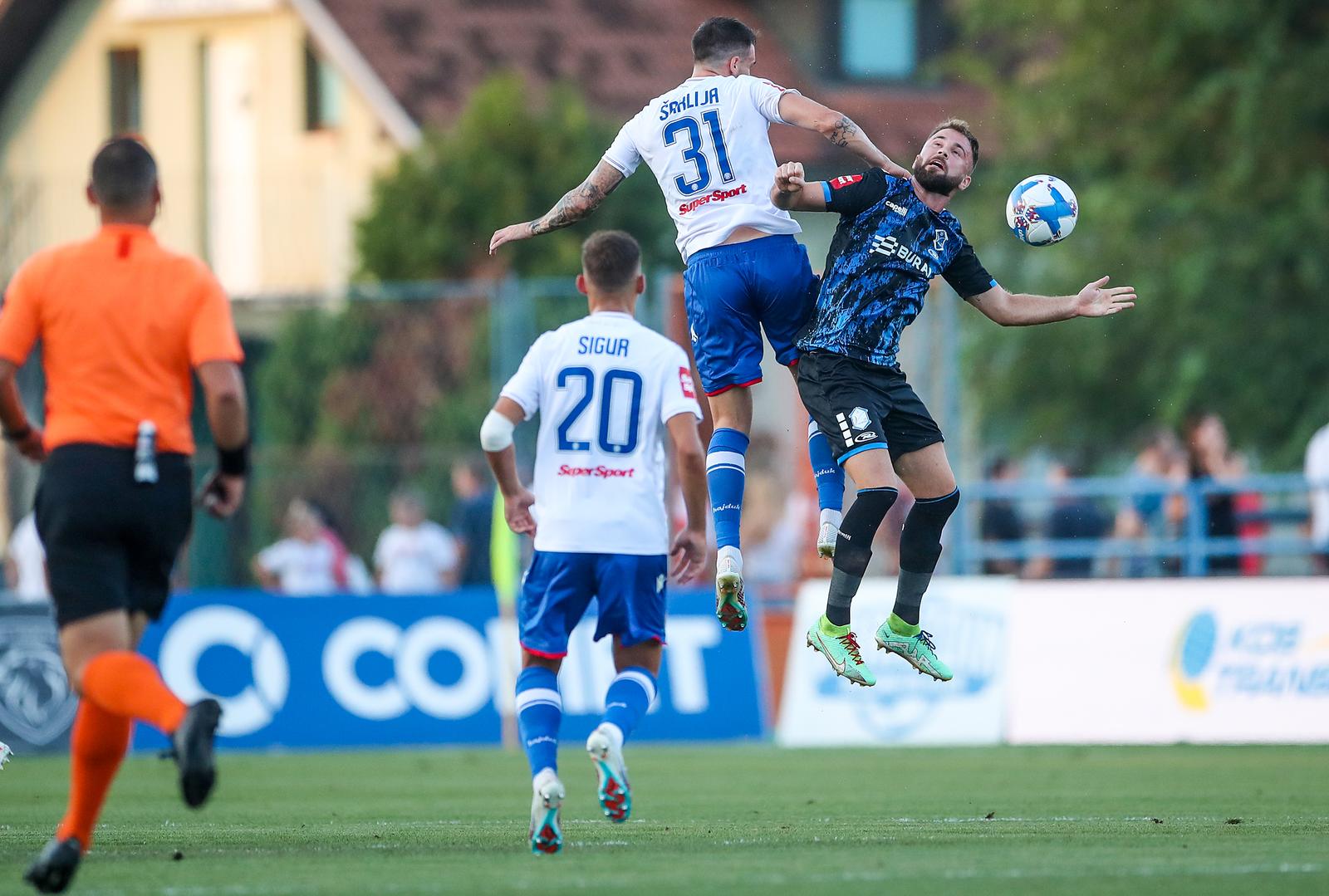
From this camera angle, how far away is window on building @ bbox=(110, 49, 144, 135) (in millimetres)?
32281

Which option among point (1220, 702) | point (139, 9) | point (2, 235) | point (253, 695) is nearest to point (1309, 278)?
point (1220, 702)

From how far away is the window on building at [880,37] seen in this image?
104ft

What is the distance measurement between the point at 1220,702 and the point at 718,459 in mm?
6845

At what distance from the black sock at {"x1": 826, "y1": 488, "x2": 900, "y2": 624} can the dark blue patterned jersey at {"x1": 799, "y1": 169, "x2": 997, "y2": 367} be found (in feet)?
2.27

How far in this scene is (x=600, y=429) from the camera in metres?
9.49

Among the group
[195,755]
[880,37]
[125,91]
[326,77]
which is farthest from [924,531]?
[125,91]

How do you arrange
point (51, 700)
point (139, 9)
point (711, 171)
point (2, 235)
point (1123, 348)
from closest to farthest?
point (711, 171), point (51, 700), point (2, 235), point (1123, 348), point (139, 9)

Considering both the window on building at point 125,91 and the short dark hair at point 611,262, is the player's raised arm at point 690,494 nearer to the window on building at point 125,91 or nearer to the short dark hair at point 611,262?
the short dark hair at point 611,262

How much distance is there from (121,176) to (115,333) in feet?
1.94

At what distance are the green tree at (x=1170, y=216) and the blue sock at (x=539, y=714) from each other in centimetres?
1619

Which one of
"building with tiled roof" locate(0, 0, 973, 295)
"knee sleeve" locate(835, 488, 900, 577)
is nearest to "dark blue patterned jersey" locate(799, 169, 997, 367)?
"knee sleeve" locate(835, 488, 900, 577)

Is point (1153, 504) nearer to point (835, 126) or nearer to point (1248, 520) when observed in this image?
point (1248, 520)

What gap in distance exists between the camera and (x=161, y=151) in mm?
31688

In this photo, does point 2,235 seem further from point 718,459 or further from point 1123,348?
point 718,459
